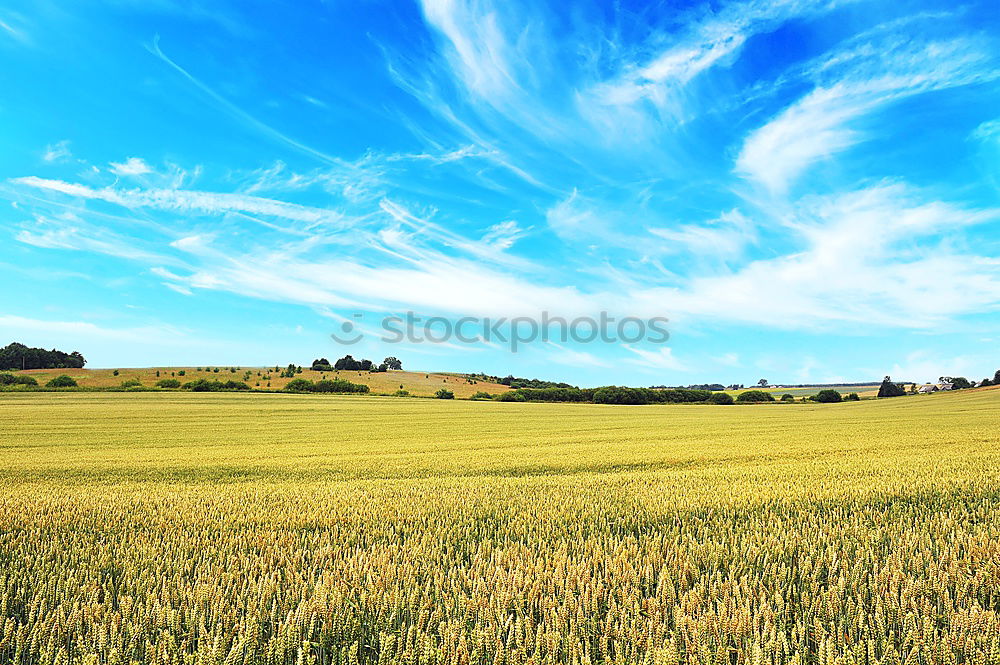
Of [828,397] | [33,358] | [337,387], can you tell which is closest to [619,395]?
[828,397]

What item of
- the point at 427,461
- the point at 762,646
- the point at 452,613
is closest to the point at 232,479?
the point at 427,461

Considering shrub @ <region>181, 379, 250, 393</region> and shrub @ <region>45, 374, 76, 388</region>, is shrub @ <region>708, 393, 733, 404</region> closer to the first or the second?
shrub @ <region>181, 379, 250, 393</region>

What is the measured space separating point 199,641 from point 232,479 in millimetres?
10054

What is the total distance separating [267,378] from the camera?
81.4m

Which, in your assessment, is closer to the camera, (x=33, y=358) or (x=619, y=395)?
(x=619, y=395)

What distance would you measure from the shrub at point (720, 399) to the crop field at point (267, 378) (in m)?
31.0

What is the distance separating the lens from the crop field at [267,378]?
7200 cm

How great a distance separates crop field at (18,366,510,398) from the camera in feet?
236

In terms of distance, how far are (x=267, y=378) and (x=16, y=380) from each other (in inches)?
1114

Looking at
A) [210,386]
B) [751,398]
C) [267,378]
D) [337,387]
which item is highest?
[267,378]

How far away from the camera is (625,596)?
10.7 feet

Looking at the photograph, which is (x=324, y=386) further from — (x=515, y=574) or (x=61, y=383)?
(x=515, y=574)

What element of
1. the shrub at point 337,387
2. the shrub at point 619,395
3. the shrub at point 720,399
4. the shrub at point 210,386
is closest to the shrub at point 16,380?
the shrub at point 210,386

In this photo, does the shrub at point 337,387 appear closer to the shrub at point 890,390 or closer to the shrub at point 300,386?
the shrub at point 300,386
